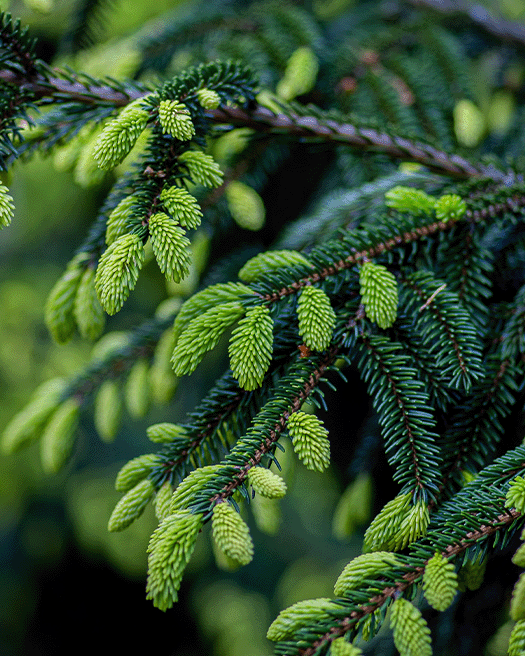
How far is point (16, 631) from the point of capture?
2.20 metres

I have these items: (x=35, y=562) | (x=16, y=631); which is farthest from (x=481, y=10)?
(x=16, y=631)

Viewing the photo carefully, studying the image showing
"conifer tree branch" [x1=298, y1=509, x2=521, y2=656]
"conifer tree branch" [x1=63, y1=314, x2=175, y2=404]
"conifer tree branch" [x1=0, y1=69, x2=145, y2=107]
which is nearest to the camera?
"conifer tree branch" [x1=298, y1=509, x2=521, y2=656]

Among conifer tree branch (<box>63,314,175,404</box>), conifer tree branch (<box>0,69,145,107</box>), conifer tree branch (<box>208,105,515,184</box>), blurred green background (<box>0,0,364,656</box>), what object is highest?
conifer tree branch (<box>0,69,145,107</box>)

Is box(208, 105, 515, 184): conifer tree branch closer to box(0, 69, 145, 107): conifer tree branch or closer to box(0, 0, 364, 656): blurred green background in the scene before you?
box(0, 69, 145, 107): conifer tree branch

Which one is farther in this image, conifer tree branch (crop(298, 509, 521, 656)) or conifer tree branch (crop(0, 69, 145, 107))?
conifer tree branch (crop(0, 69, 145, 107))

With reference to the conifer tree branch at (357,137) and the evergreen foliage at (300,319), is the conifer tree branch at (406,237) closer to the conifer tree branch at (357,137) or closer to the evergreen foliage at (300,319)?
the evergreen foliage at (300,319)

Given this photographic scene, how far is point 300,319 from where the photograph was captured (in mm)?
729

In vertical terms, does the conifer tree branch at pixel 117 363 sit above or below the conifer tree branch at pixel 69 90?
below

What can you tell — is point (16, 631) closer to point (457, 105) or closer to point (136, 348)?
point (136, 348)

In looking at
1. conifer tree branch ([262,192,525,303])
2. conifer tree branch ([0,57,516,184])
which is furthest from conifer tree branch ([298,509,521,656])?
conifer tree branch ([0,57,516,184])

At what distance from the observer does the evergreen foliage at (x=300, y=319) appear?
629 mm

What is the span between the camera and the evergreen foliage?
63 centimetres

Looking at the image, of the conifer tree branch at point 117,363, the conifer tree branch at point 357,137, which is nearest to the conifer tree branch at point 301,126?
the conifer tree branch at point 357,137

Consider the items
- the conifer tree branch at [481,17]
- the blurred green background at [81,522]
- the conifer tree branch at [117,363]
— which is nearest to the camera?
the conifer tree branch at [117,363]
